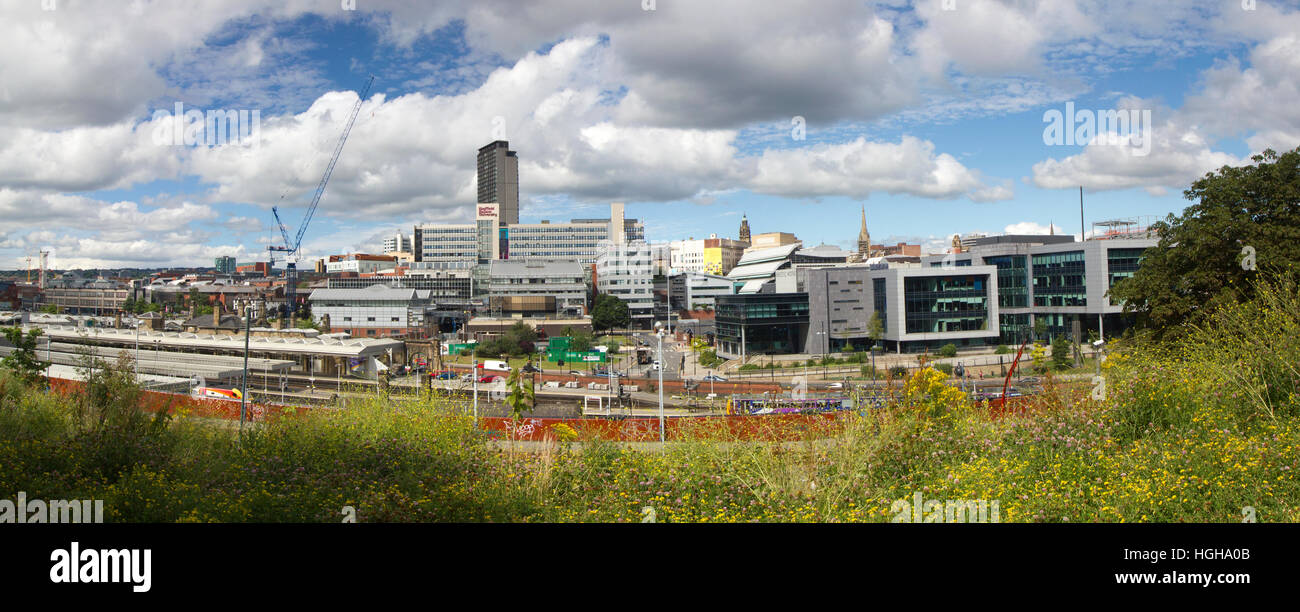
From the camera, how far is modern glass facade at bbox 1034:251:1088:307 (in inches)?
1866

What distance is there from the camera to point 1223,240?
17250 mm

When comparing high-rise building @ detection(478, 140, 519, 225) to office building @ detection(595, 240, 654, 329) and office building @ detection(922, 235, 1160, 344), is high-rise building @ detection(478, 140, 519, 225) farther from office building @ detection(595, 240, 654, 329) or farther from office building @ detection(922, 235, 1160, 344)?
office building @ detection(922, 235, 1160, 344)

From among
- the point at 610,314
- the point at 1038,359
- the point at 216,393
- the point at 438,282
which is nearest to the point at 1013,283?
the point at 610,314

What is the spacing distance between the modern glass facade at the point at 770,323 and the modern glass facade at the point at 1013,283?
49.2 ft

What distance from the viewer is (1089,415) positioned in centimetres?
788

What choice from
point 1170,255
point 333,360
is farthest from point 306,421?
point 333,360

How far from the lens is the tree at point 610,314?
230 ft

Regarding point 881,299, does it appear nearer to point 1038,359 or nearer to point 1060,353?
point 1060,353

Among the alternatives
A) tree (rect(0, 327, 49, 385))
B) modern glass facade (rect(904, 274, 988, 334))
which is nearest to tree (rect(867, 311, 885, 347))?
modern glass facade (rect(904, 274, 988, 334))

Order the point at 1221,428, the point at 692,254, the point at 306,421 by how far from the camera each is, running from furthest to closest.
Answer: the point at 692,254 → the point at 306,421 → the point at 1221,428

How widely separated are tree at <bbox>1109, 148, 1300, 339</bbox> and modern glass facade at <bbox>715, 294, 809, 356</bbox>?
93.6ft

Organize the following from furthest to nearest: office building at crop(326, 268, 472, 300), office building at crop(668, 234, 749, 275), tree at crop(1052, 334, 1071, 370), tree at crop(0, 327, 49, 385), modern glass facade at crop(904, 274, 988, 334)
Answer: office building at crop(668, 234, 749, 275) → office building at crop(326, 268, 472, 300) → modern glass facade at crop(904, 274, 988, 334) → tree at crop(1052, 334, 1071, 370) → tree at crop(0, 327, 49, 385)
